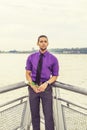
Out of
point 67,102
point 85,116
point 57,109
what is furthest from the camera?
point 57,109

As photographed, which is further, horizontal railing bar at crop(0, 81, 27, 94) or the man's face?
the man's face

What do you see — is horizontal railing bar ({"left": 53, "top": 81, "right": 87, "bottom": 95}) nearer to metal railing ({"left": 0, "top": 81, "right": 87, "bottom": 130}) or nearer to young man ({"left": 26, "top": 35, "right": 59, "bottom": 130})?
metal railing ({"left": 0, "top": 81, "right": 87, "bottom": 130})

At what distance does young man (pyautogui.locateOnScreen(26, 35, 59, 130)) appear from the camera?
4.01 meters

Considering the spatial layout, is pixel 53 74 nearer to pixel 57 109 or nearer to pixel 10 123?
pixel 57 109

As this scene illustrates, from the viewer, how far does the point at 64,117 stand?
Result: 401 centimetres

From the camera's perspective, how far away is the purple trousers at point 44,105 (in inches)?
158

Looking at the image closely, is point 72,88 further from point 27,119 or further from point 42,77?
point 27,119

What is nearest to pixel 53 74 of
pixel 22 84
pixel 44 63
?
pixel 44 63

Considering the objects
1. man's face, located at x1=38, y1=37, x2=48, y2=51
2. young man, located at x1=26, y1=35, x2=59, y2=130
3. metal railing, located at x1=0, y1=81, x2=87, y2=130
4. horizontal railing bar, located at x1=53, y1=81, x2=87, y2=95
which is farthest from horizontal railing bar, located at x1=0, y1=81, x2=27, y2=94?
man's face, located at x1=38, y1=37, x2=48, y2=51

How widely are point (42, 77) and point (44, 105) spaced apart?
0.39 meters

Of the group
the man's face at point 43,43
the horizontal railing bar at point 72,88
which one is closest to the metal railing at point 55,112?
the horizontal railing bar at point 72,88

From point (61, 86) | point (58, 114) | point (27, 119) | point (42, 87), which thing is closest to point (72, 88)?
point (61, 86)

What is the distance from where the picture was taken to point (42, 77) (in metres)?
4.02

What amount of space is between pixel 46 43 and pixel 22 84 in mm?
658
